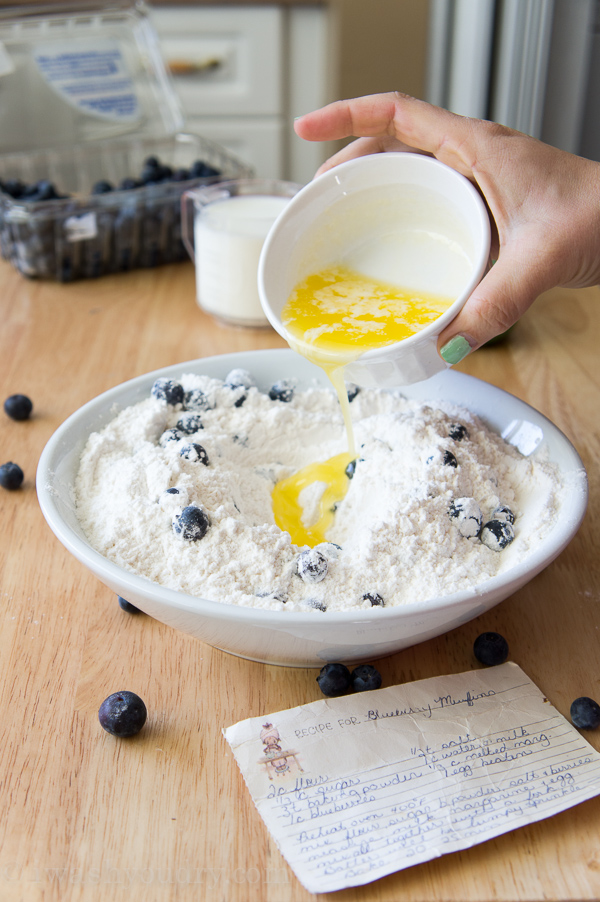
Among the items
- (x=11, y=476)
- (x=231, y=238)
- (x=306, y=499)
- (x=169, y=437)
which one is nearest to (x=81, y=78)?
(x=231, y=238)

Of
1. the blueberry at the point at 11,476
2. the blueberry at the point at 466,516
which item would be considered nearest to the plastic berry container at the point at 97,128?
the blueberry at the point at 11,476

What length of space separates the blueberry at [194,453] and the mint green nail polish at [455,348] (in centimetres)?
30

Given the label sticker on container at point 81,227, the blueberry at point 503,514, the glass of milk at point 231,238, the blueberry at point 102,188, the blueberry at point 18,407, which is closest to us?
the blueberry at point 503,514

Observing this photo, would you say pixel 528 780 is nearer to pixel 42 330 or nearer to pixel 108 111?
pixel 42 330

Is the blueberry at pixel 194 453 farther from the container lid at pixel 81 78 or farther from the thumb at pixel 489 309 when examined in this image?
the container lid at pixel 81 78

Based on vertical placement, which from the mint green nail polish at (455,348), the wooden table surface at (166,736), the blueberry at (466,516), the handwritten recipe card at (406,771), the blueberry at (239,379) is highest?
the mint green nail polish at (455,348)

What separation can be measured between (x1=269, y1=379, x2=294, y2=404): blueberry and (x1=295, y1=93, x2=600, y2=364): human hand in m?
0.32

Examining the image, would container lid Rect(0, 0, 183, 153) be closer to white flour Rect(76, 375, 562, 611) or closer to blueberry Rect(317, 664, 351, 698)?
white flour Rect(76, 375, 562, 611)

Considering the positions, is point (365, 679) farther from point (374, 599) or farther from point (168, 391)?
point (168, 391)

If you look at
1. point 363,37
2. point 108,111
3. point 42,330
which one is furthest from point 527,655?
point 363,37

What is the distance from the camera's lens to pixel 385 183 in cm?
96

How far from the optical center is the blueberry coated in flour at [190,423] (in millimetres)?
970

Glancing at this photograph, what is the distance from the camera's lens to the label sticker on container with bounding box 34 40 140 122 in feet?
6.63

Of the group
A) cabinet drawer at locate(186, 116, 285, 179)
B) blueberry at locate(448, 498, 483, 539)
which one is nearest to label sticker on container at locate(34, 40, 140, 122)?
cabinet drawer at locate(186, 116, 285, 179)
